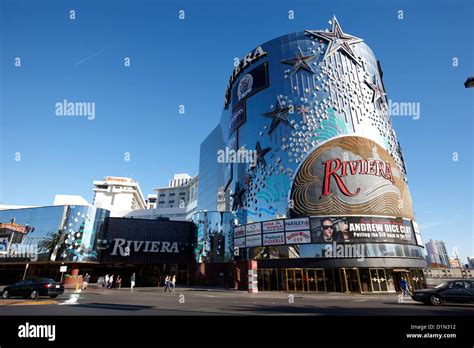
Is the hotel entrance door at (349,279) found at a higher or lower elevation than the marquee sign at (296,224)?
lower

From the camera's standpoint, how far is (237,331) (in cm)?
848

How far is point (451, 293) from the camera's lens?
16.5 meters

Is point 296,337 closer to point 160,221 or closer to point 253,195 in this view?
point 253,195

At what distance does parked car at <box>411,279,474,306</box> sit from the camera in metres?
16.1

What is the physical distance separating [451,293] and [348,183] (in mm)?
18289

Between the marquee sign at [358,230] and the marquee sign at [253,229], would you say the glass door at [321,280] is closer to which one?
the marquee sign at [358,230]

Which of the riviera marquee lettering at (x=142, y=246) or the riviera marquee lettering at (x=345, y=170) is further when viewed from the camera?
the riviera marquee lettering at (x=142, y=246)

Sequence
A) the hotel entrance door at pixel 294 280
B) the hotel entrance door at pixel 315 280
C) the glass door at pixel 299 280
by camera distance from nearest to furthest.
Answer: the hotel entrance door at pixel 315 280, the glass door at pixel 299 280, the hotel entrance door at pixel 294 280

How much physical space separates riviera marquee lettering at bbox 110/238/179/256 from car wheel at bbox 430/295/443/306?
43212 mm

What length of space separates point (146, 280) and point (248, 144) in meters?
32.2

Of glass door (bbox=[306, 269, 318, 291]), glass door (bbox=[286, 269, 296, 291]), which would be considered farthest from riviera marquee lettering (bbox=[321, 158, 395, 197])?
glass door (bbox=[286, 269, 296, 291])

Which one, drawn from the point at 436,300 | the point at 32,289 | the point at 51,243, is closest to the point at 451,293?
the point at 436,300

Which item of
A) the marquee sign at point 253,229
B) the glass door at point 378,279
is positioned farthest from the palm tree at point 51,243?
the glass door at point 378,279

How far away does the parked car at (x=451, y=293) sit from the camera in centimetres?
1608
